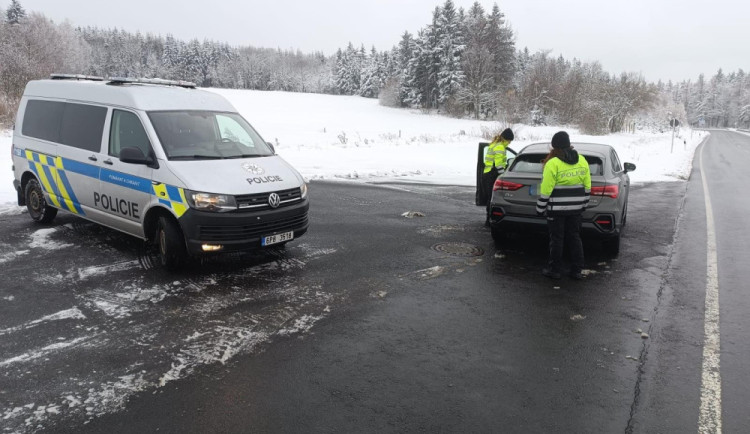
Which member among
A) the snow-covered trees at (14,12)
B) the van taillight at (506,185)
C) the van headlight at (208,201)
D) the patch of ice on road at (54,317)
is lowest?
the patch of ice on road at (54,317)

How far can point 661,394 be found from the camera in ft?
12.0

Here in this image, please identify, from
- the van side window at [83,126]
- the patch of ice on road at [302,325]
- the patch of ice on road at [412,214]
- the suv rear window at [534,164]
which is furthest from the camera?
the patch of ice on road at [412,214]

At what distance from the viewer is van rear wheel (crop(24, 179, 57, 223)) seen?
26.9 feet

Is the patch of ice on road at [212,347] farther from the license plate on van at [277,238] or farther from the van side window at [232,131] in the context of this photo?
the van side window at [232,131]

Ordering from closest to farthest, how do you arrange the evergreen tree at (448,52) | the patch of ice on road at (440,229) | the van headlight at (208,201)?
1. the van headlight at (208,201)
2. the patch of ice on road at (440,229)
3. the evergreen tree at (448,52)

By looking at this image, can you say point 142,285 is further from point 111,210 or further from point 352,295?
point 352,295

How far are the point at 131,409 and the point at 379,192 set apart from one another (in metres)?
10.1

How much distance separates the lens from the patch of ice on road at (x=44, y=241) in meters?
7.11

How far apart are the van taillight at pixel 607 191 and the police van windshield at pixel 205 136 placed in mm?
4626

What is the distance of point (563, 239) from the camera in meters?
6.46

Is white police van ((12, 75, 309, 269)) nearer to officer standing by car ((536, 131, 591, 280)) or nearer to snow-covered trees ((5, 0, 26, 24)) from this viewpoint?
officer standing by car ((536, 131, 591, 280))

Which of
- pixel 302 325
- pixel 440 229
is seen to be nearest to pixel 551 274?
pixel 440 229

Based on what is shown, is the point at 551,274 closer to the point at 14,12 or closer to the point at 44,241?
the point at 44,241

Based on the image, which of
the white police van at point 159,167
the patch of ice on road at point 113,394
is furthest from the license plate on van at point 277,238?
the patch of ice on road at point 113,394
